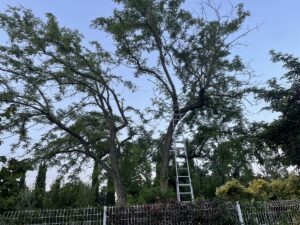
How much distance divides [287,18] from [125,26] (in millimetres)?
5897

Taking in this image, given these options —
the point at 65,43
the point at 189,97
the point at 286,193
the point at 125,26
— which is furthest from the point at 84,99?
the point at 286,193

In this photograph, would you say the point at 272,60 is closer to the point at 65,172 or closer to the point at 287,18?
the point at 287,18

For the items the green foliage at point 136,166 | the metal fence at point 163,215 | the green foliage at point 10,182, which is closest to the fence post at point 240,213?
the metal fence at point 163,215

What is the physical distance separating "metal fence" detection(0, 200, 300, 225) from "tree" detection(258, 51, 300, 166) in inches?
175

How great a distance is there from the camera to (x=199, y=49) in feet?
42.7

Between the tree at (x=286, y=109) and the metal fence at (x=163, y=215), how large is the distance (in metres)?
4.45

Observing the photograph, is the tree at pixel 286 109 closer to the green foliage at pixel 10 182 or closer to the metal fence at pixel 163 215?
the metal fence at pixel 163 215

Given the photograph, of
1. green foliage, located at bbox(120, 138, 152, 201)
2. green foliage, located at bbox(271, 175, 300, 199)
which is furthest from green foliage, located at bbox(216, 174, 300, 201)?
green foliage, located at bbox(120, 138, 152, 201)

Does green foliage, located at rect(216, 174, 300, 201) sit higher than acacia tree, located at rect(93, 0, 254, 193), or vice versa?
acacia tree, located at rect(93, 0, 254, 193)

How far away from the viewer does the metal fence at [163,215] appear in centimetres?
676

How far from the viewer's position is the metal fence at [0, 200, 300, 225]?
22.2 ft

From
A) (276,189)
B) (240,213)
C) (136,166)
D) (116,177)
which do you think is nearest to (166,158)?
(116,177)

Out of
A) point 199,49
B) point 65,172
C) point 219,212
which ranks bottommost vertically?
point 219,212

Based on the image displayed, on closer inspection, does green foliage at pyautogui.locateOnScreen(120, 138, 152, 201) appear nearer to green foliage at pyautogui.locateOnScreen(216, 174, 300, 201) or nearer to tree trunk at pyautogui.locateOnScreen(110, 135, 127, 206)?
tree trunk at pyautogui.locateOnScreen(110, 135, 127, 206)
